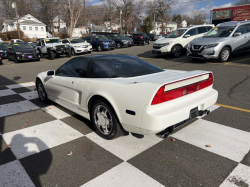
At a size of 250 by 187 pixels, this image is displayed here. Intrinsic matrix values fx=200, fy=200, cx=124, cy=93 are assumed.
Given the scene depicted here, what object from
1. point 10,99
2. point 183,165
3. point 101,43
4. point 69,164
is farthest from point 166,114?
point 101,43

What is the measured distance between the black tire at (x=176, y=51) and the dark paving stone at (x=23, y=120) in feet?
31.3

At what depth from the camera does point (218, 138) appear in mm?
3184

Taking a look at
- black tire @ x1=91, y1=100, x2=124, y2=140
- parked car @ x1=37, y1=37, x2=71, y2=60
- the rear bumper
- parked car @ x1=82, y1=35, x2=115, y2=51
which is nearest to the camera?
the rear bumper

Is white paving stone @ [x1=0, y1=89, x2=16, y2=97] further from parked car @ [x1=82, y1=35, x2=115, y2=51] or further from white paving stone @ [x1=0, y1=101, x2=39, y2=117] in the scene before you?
parked car @ [x1=82, y1=35, x2=115, y2=51]

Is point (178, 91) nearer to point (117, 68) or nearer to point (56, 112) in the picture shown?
point (117, 68)

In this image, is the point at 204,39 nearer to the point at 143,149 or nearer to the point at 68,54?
the point at 143,149

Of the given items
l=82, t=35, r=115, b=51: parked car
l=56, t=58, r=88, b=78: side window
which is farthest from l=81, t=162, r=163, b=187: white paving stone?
Result: l=82, t=35, r=115, b=51: parked car

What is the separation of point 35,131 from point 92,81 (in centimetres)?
145

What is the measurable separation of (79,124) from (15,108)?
2057 millimetres

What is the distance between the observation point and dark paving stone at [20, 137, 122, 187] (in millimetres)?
2396

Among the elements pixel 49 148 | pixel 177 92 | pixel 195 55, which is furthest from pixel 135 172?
pixel 195 55

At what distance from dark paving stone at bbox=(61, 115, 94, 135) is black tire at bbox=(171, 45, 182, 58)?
946cm

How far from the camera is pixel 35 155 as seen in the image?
2.87m

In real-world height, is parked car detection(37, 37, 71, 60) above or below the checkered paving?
above
